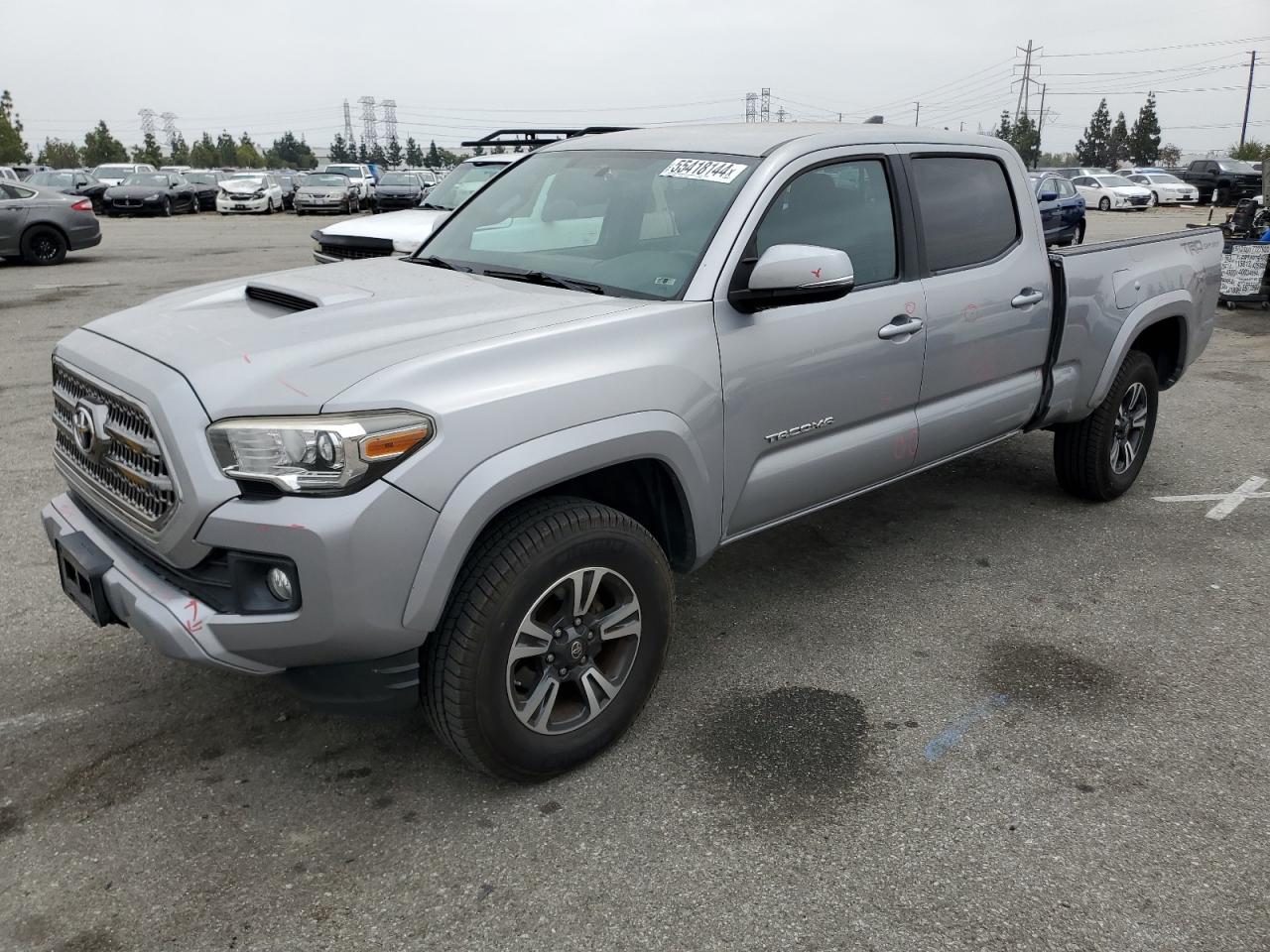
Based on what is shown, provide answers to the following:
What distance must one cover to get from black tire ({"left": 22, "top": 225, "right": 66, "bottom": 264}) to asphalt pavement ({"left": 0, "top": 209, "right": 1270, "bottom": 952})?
13305 mm

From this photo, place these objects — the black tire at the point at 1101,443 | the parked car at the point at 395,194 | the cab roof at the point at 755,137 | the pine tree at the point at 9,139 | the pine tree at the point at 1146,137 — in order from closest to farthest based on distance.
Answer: the cab roof at the point at 755,137, the black tire at the point at 1101,443, the parked car at the point at 395,194, the pine tree at the point at 9,139, the pine tree at the point at 1146,137

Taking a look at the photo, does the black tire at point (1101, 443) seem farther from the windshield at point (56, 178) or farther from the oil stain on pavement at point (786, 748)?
the windshield at point (56, 178)

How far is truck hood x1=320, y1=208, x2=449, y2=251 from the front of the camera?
9.27m

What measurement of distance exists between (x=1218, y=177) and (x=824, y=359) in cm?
4402

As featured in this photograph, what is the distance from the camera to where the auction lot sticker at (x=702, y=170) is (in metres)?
3.50

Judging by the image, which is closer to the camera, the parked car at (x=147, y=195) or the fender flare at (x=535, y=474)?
the fender flare at (x=535, y=474)

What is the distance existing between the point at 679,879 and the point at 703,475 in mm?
1153

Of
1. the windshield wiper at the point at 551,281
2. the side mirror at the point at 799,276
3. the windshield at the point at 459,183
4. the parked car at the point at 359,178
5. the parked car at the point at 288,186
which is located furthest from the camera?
the parked car at the point at 288,186

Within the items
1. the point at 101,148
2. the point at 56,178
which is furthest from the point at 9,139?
the point at 56,178

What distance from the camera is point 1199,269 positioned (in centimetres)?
538

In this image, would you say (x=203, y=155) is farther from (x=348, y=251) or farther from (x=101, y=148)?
(x=348, y=251)

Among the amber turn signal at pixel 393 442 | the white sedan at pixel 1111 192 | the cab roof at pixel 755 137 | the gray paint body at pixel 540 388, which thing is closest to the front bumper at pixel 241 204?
the white sedan at pixel 1111 192

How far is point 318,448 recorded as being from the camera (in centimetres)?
244

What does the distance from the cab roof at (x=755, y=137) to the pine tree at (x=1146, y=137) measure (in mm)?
107439
